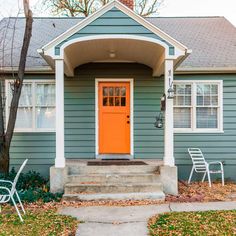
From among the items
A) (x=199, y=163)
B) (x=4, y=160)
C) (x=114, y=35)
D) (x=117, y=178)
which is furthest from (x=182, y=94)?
(x=4, y=160)

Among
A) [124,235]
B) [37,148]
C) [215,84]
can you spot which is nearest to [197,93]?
[215,84]

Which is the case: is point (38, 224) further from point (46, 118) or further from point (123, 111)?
point (123, 111)

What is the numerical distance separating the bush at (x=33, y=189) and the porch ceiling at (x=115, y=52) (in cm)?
272

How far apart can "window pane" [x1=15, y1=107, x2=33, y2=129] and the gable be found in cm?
284

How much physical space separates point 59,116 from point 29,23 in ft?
7.62

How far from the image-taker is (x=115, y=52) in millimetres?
7270

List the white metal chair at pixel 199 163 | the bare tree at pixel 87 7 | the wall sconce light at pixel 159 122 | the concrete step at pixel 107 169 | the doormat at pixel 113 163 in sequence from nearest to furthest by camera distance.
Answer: the concrete step at pixel 107 169, the doormat at pixel 113 163, the wall sconce light at pixel 159 122, the white metal chair at pixel 199 163, the bare tree at pixel 87 7

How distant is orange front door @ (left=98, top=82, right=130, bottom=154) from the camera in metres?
8.24

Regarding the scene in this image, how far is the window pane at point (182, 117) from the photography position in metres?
8.26

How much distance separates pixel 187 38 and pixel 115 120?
12.0 ft

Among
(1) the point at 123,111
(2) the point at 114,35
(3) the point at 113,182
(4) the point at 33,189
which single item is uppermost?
(2) the point at 114,35

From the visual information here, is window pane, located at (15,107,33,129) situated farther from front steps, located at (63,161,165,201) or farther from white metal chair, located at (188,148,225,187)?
white metal chair, located at (188,148,225,187)

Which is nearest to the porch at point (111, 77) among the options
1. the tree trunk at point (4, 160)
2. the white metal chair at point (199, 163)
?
the white metal chair at point (199, 163)

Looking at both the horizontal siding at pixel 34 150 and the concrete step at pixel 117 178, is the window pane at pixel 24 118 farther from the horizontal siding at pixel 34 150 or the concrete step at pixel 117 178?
the concrete step at pixel 117 178
